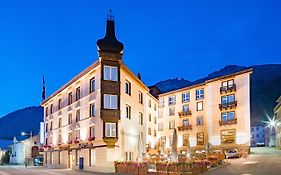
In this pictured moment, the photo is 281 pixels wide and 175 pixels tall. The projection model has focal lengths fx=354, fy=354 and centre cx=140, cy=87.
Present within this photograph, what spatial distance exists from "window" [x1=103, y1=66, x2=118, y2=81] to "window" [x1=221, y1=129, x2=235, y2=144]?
25600 mm

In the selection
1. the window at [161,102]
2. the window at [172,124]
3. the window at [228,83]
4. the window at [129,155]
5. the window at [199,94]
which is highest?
the window at [228,83]

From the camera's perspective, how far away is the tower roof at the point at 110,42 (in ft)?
143

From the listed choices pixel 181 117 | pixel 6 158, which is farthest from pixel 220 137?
pixel 6 158

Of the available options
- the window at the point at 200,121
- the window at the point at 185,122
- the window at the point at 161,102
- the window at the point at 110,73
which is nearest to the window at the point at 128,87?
the window at the point at 110,73

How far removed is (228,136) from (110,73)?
2708 centimetres

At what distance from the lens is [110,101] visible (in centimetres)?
4347

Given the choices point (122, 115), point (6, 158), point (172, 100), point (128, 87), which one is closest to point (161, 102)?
point (172, 100)

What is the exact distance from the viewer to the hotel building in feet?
142

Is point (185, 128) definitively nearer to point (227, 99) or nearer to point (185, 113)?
point (185, 113)

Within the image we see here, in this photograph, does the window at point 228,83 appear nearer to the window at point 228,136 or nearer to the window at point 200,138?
the window at point 228,136

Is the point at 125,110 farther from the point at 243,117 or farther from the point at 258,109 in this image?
the point at 258,109

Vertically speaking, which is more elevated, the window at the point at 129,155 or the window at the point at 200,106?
the window at the point at 200,106

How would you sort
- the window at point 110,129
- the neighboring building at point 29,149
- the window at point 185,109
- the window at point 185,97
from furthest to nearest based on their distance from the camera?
1. the neighboring building at point 29,149
2. the window at point 185,97
3. the window at point 185,109
4. the window at point 110,129

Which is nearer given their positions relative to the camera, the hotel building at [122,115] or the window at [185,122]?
the hotel building at [122,115]
